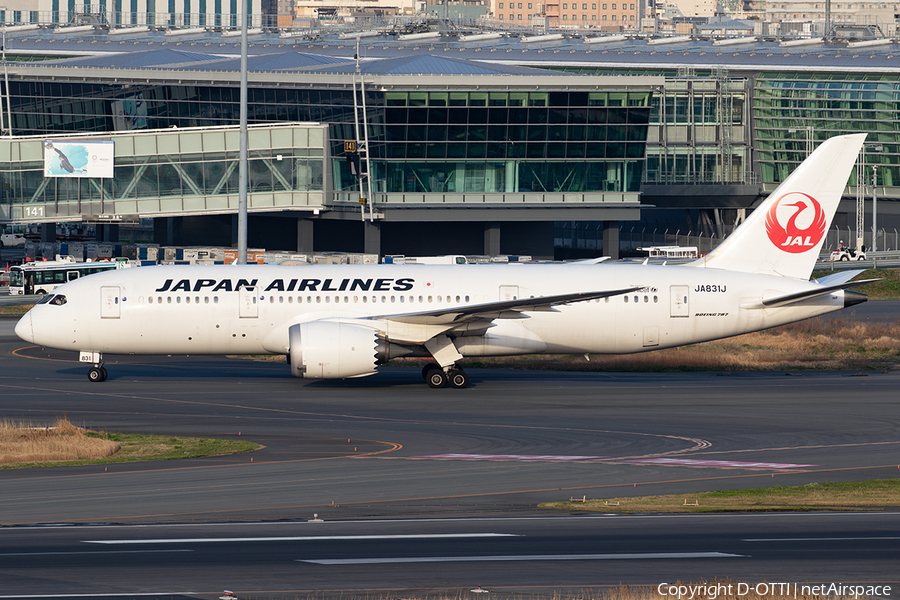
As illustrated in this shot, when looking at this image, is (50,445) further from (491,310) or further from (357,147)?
(357,147)

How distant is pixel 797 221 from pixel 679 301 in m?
5.47

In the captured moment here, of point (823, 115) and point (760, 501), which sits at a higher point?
point (823, 115)

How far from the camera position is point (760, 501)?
21656 mm

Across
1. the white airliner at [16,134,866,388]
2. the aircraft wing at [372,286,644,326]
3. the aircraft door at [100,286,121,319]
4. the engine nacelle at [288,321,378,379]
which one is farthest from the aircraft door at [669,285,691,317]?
the aircraft door at [100,286,121,319]

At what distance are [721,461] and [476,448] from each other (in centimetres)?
595

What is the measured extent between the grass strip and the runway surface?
81 cm

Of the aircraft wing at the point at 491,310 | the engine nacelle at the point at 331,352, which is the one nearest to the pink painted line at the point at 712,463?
the aircraft wing at the point at 491,310

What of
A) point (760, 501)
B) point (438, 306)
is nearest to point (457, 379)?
point (438, 306)

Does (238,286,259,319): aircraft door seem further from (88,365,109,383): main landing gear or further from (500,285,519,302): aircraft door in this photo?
(500,285,519,302): aircraft door

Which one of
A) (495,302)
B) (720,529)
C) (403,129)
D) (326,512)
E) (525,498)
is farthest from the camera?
(403,129)

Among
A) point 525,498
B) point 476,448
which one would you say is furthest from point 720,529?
point 476,448

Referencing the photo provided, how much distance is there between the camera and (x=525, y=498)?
2222 centimetres

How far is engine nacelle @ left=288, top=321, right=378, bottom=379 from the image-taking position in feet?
119

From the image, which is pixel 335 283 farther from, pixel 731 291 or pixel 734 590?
pixel 734 590
